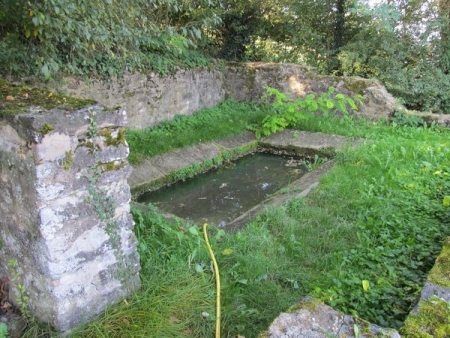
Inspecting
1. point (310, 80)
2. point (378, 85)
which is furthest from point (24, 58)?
point (378, 85)

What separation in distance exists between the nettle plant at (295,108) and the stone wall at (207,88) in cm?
37

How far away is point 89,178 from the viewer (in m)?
2.55

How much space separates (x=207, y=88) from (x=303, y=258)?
18.9 feet

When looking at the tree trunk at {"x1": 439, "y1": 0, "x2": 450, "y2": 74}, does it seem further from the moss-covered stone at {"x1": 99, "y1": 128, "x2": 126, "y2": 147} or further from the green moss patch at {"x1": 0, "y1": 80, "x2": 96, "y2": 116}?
the green moss patch at {"x1": 0, "y1": 80, "x2": 96, "y2": 116}

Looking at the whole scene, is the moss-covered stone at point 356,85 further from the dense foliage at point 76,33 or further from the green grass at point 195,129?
the dense foliage at point 76,33

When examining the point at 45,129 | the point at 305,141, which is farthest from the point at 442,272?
the point at 305,141

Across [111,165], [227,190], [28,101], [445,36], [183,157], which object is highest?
[445,36]

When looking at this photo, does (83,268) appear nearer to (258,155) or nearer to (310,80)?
(258,155)

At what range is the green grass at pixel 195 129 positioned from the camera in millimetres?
6707

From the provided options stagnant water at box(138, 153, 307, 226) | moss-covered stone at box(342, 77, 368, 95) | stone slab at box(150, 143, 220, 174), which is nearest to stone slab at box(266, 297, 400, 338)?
stagnant water at box(138, 153, 307, 226)

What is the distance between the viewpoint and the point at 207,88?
8.83 m

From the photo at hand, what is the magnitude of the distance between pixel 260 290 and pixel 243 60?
314 inches

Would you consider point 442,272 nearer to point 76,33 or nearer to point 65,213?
point 65,213

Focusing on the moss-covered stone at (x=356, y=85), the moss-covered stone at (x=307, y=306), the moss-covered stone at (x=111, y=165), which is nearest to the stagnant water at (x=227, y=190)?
the moss-covered stone at (x=356, y=85)
